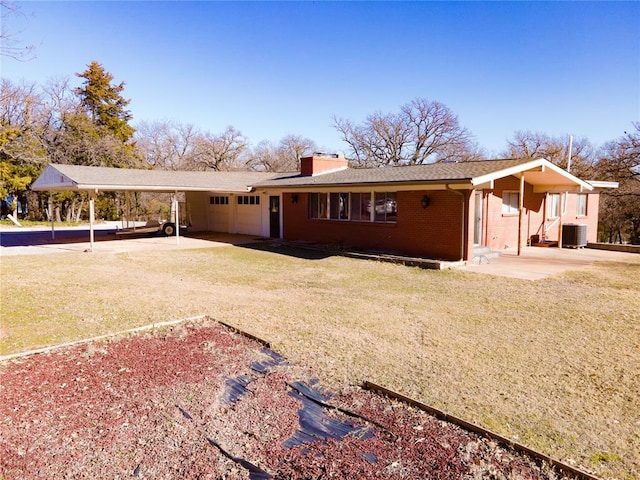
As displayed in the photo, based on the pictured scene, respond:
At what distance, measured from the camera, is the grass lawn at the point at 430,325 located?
3777mm

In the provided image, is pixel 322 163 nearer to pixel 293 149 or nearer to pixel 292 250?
pixel 292 250

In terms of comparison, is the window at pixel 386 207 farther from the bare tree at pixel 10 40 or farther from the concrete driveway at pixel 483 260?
the bare tree at pixel 10 40

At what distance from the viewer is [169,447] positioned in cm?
332

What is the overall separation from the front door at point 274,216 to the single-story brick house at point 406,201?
0.05 metres

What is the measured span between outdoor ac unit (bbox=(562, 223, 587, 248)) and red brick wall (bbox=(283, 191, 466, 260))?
22.0 feet

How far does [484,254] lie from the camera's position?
42.1 ft

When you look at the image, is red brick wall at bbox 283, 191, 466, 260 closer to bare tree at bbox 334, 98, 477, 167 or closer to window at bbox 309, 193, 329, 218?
window at bbox 309, 193, 329, 218

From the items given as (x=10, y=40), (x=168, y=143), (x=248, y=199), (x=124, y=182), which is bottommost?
(x=248, y=199)

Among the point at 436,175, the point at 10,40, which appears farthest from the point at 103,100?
the point at 436,175

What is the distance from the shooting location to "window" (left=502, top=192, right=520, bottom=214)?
47.3 feet

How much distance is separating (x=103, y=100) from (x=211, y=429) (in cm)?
3819

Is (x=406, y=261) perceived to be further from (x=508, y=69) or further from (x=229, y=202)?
(x=508, y=69)

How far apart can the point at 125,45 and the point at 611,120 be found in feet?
106

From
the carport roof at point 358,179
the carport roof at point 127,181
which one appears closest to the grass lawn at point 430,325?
the carport roof at point 358,179
